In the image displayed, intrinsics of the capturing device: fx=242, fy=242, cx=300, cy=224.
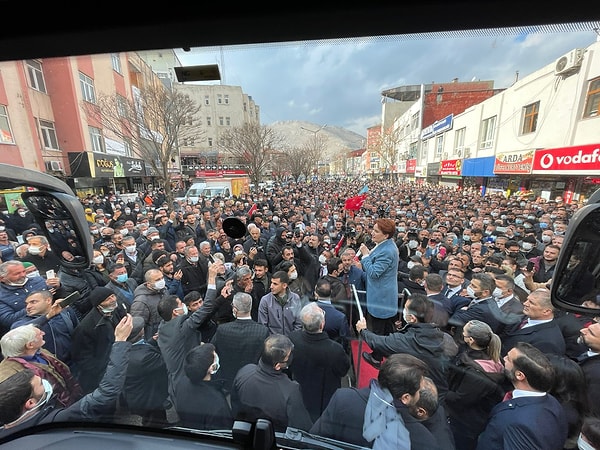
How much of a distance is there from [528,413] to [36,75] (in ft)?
11.8

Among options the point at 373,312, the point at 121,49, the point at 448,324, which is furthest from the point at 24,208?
the point at 448,324

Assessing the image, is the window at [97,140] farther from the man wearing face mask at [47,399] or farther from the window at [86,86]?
the man wearing face mask at [47,399]

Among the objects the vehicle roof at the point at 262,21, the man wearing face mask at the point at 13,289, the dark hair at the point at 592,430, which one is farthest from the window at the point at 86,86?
the dark hair at the point at 592,430

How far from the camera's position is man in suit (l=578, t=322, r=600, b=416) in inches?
59.5

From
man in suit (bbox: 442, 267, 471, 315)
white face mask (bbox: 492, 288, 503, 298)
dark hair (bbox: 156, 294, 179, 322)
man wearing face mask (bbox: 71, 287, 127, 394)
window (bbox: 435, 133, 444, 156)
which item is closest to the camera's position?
man wearing face mask (bbox: 71, 287, 127, 394)

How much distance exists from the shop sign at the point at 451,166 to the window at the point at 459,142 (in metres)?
0.34

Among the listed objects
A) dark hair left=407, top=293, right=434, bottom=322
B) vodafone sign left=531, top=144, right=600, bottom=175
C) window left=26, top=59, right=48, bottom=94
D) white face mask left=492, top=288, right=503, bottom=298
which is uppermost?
window left=26, top=59, right=48, bottom=94

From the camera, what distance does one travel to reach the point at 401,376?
4.75 feet

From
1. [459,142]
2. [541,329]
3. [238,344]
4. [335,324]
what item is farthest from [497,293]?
[459,142]

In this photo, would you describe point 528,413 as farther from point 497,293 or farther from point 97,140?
point 97,140

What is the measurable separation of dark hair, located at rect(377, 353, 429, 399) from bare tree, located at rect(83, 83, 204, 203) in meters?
2.53

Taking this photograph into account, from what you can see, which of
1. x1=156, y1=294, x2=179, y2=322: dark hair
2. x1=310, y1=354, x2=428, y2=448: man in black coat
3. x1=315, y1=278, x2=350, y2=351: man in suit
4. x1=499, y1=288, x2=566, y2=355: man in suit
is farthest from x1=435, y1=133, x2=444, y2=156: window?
x1=156, y1=294, x2=179, y2=322: dark hair

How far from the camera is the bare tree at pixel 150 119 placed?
7.97 ft

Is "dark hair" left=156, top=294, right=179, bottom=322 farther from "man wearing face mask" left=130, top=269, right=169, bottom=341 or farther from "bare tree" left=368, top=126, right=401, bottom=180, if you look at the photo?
"bare tree" left=368, top=126, right=401, bottom=180
